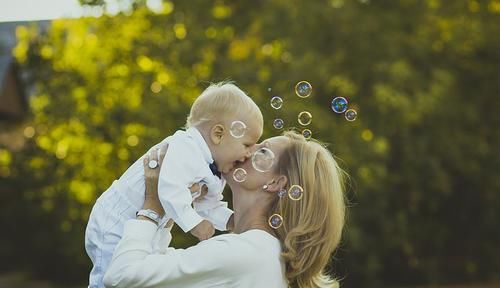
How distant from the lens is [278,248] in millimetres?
2824

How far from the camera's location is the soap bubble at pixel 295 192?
111 inches

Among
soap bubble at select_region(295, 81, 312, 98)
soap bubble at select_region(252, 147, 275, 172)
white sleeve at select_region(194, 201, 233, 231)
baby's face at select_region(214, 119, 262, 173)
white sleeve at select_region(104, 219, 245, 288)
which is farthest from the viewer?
soap bubble at select_region(295, 81, 312, 98)

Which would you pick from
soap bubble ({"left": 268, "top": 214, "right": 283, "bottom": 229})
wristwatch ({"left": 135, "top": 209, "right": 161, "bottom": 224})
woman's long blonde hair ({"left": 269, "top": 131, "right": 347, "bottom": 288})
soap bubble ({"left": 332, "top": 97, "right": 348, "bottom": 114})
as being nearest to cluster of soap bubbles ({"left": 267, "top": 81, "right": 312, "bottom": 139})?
soap bubble ({"left": 332, "top": 97, "right": 348, "bottom": 114})

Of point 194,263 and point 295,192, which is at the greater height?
point 295,192

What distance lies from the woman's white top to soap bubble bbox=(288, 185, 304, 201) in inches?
6.6

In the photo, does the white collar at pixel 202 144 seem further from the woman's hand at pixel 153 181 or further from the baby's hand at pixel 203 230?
the baby's hand at pixel 203 230

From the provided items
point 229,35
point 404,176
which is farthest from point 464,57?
point 229,35

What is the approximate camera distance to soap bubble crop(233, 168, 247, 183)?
9.58 ft

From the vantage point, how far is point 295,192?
2.84 meters

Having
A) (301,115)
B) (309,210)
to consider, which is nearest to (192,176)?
(309,210)

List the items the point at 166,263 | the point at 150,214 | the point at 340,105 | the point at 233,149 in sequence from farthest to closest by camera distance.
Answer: the point at 340,105 < the point at 233,149 < the point at 150,214 < the point at 166,263

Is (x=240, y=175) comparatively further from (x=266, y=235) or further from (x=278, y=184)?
(x=266, y=235)

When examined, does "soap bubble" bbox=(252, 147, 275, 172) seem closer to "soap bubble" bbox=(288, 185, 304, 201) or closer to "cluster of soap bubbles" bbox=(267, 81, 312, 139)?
"soap bubble" bbox=(288, 185, 304, 201)

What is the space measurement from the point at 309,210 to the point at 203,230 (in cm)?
38
